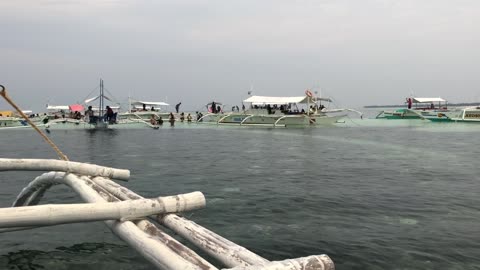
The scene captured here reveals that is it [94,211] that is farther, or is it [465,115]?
[465,115]

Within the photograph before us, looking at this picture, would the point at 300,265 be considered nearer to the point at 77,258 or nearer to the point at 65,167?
the point at 65,167

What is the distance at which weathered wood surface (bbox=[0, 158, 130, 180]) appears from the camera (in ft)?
21.9

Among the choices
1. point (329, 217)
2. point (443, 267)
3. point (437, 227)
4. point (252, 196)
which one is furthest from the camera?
point (252, 196)

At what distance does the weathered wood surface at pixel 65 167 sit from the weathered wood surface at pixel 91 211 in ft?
9.32

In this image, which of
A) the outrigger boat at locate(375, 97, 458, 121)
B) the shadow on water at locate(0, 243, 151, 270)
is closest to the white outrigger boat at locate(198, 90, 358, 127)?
the outrigger boat at locate(375, 97, 458, 121)

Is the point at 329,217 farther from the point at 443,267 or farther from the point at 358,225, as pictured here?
the point at 443,267

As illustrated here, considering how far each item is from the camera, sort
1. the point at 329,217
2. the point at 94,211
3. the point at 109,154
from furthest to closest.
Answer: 1. the point at 109,154
2. the point at 329,217
3. the point at 94,211

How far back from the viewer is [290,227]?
31.3 ft

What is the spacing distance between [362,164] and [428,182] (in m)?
5.88

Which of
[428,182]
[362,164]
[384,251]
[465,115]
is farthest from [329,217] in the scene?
[465,115]

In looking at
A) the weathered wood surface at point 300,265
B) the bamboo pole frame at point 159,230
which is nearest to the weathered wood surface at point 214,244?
the bamboo pole frame at point 159,230

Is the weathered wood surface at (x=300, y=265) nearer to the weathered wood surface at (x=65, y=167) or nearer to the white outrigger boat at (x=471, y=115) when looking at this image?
the weathered wood surface at (x=65, y=167)

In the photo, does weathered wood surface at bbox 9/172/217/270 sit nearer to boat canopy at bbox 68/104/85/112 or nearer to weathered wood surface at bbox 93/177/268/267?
weathered wood surface at bbox 93/177/268/267

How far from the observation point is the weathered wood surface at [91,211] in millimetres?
3570
